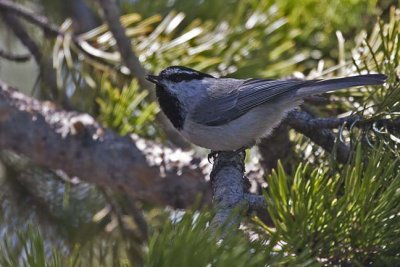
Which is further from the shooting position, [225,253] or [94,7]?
[94,7]

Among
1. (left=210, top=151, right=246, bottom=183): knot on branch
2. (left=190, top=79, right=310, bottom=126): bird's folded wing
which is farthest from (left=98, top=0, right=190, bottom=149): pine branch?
(left=210, top=151, right=246, bottom=183): knot on branch

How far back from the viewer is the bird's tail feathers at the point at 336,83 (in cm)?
172

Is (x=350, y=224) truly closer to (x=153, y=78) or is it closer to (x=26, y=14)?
(x=153, y=78)

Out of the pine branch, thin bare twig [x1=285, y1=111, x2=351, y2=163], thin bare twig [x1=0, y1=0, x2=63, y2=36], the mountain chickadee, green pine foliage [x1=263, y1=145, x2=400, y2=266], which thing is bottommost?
green pine foliage [x1=263, y1=145, x2=400, y2=266]

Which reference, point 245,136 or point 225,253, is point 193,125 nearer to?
point 245,136

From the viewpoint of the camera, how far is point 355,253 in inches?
49.7

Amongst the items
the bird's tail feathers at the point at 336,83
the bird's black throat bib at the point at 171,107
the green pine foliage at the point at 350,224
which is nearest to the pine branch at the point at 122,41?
the bird's black throat bib at the point at 171,107

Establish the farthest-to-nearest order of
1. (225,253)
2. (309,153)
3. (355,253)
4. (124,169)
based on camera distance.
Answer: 1. (124,169)
2. (309,153)
3. (355,253)
4. (225,253)

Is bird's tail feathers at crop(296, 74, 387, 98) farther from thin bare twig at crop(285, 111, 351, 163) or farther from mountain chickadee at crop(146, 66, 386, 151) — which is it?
thin bare twig at crop(285, 111, 351, 163)

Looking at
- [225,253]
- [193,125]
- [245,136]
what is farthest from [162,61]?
[225,253]

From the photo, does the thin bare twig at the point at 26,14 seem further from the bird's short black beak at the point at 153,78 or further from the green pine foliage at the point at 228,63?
the bird's short black beak at the point at 153,78

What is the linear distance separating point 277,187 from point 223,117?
1.16 m

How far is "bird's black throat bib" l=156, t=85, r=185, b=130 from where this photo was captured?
2.45m

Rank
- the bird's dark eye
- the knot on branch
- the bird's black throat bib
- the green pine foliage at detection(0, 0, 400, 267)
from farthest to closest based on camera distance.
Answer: the bird's black throat bib → the bird's dark eye → the knot on branch → the green pine foliage at detection(0, 0, 400, 267)
